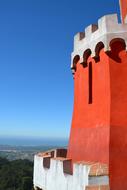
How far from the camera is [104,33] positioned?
8477 mm

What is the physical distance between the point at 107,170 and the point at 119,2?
6335mm

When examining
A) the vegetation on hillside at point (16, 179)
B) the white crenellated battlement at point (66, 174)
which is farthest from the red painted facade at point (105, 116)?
the vegetation on hillside at point (16, 179)

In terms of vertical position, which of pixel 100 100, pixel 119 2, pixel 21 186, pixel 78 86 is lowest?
pixel 21 186

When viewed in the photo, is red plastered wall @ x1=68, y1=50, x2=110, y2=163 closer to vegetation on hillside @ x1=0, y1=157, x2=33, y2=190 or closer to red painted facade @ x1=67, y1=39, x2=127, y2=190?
red painted facade @ x1=67, y1=39, x2=127, y2=190

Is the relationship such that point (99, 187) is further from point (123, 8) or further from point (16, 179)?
point (16, 179)

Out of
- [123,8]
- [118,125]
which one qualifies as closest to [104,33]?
[118,125]

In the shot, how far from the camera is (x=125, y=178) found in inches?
295

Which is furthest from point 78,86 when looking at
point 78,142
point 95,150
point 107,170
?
point 107,170

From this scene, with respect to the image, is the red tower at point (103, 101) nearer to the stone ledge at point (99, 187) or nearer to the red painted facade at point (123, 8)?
the stone ledge at point (99, 187)

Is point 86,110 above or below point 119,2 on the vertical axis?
below

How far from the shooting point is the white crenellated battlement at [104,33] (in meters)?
8.37

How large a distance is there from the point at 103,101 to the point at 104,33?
1810 millimetres

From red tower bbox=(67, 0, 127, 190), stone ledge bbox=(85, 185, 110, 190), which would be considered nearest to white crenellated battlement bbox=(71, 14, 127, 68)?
red tower bbox=(67, 0, 127, 190)

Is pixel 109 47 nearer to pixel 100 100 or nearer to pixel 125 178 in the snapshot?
pixel 100 100
